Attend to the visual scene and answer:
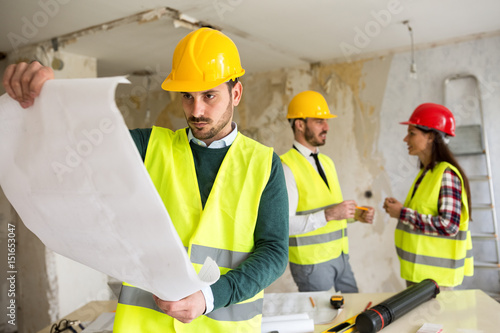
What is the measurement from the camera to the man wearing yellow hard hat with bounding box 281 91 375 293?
265 cm

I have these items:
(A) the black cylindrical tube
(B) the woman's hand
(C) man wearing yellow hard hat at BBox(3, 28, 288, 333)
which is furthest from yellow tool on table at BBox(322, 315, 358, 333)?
(B) the woman's hand

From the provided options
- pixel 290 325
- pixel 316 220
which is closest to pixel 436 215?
pixel 316 220

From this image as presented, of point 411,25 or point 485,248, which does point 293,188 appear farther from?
point 485,248

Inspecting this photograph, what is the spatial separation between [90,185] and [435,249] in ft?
7.88

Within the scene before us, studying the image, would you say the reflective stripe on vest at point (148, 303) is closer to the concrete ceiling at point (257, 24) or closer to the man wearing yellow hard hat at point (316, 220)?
the man wearing yellow hard hat at point (316, 220)

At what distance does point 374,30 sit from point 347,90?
1.04 m

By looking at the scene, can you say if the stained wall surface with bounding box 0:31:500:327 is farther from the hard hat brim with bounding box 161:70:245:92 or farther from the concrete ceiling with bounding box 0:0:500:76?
the hard hat brim with bounding box 161:70:245:92

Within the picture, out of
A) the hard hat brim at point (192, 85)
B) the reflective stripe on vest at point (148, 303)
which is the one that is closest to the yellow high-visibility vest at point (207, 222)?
the reflective stripe on vest at point (148, 303)

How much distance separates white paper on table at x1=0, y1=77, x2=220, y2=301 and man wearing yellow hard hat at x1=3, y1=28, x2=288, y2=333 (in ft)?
1.11

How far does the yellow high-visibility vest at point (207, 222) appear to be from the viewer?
1.19 meters

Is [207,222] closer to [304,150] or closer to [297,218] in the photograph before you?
[297,218]

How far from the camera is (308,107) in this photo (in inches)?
123

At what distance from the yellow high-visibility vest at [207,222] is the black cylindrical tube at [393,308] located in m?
Answer: 0.45

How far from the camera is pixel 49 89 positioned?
0.75 metres
